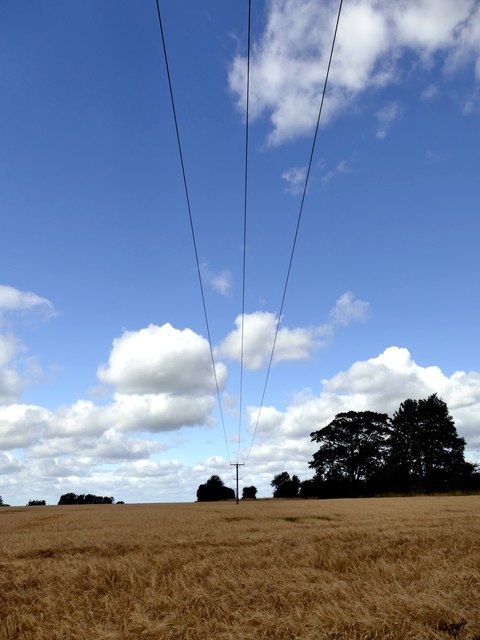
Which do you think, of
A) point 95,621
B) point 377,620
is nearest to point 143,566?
point 95,621

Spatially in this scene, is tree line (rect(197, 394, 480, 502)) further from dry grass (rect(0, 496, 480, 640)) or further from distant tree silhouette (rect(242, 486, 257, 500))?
dry grass (rect(0, 496, 480, 640))

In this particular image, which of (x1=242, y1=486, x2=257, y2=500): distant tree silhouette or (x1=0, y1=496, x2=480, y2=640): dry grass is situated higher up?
(x1=242, y1=486, x2=257, y2=500): distant tree silhouette

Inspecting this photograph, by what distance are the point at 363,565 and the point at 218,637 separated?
19.5ft

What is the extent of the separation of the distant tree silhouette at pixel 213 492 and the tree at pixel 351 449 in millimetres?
50222

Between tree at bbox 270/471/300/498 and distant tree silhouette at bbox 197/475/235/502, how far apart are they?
74.9ft

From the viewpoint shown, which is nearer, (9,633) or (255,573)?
(9,633)

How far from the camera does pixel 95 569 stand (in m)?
12.2

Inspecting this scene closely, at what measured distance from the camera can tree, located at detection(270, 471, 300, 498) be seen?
117 meters

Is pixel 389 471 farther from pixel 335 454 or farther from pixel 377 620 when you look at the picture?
pixel 377 620

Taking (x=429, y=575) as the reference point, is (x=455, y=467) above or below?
above

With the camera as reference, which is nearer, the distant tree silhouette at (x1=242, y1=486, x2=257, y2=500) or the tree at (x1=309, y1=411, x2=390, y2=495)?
the tree at (x1=309, y1=411, x2=390, y2=495)

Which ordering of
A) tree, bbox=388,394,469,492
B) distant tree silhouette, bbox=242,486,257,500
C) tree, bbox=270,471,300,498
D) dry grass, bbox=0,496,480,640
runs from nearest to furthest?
dry grass, bbox=0,496,480,640, tree, bbox=388,394,469,492, tree, bbox=270,471,300,498, distant tree silhouette, bbox=242,486,257,500

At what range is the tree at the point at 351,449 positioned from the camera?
98938 millimetres

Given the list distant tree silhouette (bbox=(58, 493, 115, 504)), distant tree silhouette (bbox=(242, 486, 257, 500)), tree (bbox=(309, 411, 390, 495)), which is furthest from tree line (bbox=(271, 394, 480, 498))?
distant tree silhouette (bbox=(58, 493, 115, 504))
